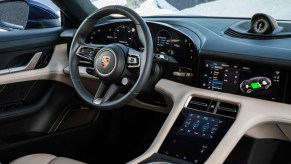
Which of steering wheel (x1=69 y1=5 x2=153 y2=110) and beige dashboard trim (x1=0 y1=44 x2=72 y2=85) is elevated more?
steering wheel (x1=69 y1=5 x2=153 y2=110)

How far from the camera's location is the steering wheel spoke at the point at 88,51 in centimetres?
226

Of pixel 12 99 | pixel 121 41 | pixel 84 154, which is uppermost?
pixel 121 41

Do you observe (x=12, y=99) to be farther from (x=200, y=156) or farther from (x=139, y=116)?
(x=200, y=156)

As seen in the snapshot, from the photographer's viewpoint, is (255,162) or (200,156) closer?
(200,156)

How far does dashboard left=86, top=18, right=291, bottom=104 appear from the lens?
2.09 m

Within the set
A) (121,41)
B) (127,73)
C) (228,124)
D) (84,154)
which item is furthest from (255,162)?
(84,154)

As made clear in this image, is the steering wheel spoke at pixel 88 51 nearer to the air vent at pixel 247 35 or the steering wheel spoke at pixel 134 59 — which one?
the steering wheel spoke at pixel 134 59

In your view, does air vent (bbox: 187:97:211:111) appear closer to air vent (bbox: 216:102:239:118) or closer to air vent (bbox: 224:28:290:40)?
air vent (bbox: 216:102:239:118)

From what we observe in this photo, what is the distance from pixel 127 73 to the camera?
212 centimetres

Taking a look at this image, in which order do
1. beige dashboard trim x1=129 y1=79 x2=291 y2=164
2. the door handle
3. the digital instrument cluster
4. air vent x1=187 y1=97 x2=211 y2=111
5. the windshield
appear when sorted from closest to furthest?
beige dashboard trim x1=129 y1=79 x2=291 y2=164 → air vent x1=187 y1=97 x2=211 y2=111 → the digital instrument cluster → the windshield → the door handle

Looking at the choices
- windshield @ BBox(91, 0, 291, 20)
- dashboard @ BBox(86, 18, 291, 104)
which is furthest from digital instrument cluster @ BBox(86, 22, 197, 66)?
windshield @ BBox(91, 0, 291, 20)

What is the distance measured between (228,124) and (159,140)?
33cm

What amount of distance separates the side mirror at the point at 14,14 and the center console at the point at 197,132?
1284 millimetres

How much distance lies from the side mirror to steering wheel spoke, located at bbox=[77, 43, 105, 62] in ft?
2.44
